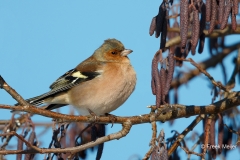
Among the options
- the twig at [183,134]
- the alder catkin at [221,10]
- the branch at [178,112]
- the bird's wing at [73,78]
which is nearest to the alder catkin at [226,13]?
the alder catkin at [221,10]

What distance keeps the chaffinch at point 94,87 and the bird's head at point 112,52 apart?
23 millimetres

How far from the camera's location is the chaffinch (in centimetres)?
565

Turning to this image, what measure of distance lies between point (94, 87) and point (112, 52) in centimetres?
75

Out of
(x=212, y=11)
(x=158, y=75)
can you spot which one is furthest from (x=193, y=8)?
(x=158, y=75)

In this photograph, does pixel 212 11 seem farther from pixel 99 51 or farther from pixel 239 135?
pixel 99 51

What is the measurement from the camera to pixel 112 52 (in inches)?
251

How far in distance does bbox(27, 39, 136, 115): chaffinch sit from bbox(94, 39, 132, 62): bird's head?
0.08 feet

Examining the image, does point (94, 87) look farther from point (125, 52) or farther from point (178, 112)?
point (178, 112)

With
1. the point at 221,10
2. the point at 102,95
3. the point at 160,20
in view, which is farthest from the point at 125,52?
the point at 221,10

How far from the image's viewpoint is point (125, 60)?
623cm

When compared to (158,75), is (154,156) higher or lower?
lower

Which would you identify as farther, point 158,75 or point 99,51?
point 99,51

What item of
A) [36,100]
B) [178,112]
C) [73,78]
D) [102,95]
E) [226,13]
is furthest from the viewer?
[73,78]

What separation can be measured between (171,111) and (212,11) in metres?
1.14
